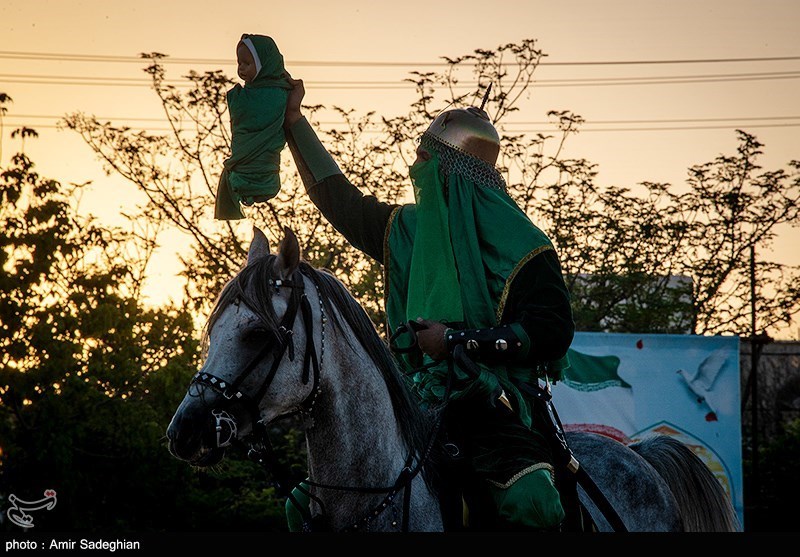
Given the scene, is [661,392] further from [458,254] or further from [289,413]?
[289,413]

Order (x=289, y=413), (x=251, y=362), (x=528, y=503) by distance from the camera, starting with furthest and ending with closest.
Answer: (x=528, y=503)
(x=289, y=413)
(x=251, y=362)

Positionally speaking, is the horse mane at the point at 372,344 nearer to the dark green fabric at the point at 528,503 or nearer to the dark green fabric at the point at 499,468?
the dark green fabric at the point at 499,468

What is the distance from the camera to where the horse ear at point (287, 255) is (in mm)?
4066

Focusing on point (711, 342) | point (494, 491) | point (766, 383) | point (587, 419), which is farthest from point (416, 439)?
point (766, 383)

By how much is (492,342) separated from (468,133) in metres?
0.98

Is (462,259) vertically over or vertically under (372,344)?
over

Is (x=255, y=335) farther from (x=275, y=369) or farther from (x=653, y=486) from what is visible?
(x=653, y=486)

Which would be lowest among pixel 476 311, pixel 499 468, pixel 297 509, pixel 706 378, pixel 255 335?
pixel 297 509

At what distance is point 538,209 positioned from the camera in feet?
53.8

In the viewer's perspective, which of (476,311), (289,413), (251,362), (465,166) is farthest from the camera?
(465,166)

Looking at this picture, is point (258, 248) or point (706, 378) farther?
point (706, 378)

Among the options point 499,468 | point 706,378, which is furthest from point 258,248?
point 706,378

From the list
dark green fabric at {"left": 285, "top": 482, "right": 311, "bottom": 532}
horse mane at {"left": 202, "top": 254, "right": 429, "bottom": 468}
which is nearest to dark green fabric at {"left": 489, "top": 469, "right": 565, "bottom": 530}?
horse mane at {"left": 202, "top": 254, "right": 429, "bottom": 468}

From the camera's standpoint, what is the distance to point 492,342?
4262mm
